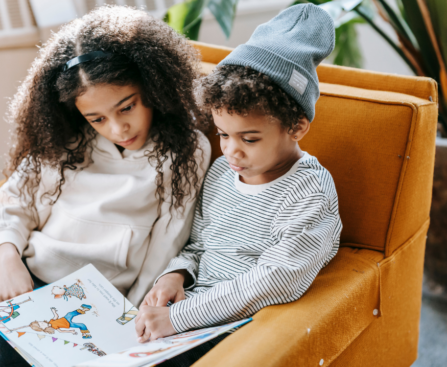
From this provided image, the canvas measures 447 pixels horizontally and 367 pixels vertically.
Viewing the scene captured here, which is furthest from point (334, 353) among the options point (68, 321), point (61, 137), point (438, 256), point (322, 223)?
point (438, 256)

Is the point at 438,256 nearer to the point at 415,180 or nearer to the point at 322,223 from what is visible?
the point at 415,180

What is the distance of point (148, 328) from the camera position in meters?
0.83

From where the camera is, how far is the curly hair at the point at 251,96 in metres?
0.79

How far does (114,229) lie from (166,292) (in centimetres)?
→ 24

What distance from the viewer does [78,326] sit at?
86 centimetres

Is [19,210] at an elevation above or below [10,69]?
below

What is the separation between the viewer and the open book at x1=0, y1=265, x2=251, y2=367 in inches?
29.9

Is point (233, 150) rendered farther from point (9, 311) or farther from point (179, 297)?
point (9, 311)

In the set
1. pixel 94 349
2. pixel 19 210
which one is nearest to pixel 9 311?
pixel 94 349

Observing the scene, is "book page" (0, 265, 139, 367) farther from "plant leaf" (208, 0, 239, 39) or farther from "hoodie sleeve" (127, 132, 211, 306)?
"plant leaf" (208, 0, 239, 39)

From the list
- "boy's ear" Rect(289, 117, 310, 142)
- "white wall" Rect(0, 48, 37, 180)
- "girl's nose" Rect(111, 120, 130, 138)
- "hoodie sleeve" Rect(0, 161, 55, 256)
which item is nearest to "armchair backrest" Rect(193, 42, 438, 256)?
"boy's ear" Rect(289, 117, 310, 142)

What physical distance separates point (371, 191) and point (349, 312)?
0.27 metres

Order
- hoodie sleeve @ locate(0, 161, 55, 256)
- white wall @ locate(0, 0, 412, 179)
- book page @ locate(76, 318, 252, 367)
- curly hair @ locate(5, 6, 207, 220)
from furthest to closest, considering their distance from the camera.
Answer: white wall @ locate(0, 0, 412, 179)
hoodie sleeve @ locate(0, 161, 55, 256)
curly hair @ locate(5, 6, 207, 220)
book page @ locate(76, 318, 252, 367)

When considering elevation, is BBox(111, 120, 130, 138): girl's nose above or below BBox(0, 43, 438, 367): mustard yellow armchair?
above
